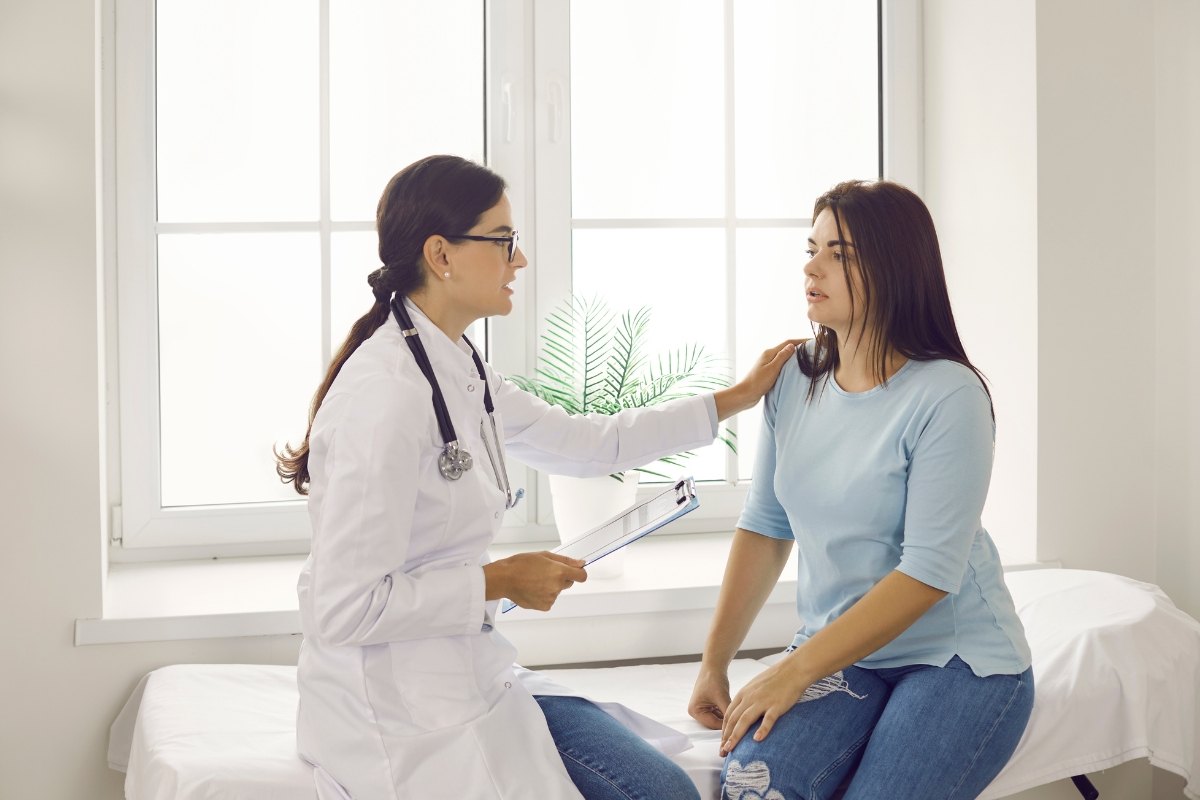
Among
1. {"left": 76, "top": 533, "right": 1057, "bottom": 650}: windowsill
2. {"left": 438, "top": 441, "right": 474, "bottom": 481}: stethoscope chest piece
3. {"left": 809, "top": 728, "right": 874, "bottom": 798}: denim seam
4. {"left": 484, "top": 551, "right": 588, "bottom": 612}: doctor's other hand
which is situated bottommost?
{"left": 809, "top": 728, "right": 874, "bottom": 798}: denim seam

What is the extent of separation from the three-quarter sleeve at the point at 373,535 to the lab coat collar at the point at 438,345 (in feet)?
0.47

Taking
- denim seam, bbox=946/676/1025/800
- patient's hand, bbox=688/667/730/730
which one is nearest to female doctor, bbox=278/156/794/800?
patient's hand, bbox=688/667/730/730

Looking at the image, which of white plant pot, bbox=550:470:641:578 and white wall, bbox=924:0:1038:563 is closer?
white plant pot, bbox=550:470:641:578

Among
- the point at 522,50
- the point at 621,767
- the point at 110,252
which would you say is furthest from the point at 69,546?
the point at 522,50

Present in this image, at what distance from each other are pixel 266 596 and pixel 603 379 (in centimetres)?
85

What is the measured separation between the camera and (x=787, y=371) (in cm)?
179

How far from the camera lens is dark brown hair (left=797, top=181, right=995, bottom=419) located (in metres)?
1.56

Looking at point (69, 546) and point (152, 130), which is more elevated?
point (152, 130)

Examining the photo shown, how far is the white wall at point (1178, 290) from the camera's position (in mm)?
2219

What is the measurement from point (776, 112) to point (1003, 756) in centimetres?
169

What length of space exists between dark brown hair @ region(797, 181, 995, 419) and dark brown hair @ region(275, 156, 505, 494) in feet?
1.93

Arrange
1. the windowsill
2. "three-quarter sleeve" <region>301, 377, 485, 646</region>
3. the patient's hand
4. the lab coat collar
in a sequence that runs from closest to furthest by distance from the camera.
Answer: "three-quarter sleeve" <region>301, 377, 485, 646</region>
the lab coat collar
the patient's hand
the windowsill

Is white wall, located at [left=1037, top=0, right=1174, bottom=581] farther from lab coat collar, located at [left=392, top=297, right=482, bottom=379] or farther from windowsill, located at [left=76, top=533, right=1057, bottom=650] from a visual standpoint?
lab coat collar, located at [left=392, top=297, right=482, bottom=379]

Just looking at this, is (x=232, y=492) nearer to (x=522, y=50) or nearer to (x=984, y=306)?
(x=522, y=50)
